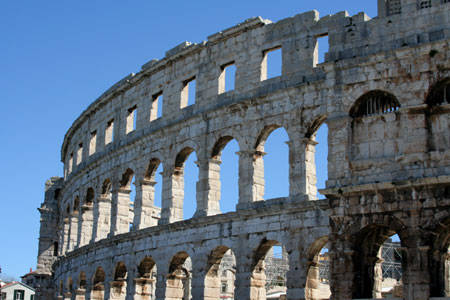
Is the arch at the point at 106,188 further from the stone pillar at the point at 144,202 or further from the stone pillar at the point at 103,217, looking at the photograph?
the stone pillar at the point at 144,202

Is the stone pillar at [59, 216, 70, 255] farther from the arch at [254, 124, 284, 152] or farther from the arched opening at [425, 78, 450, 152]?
the arched opening at [425, 78, 450, 152]

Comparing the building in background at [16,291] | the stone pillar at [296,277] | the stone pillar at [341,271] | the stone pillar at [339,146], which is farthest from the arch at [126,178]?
the building in background at [16,291]

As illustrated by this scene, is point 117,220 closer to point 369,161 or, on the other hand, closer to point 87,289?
point 87,289

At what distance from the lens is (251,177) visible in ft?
71.5

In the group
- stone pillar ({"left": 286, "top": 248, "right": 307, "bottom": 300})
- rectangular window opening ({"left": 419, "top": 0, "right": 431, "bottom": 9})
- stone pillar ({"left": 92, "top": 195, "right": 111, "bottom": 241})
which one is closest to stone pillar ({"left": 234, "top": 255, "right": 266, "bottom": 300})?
stone pillar ({"left": 286, "top": 248, "right": 307, "bottom": 300})

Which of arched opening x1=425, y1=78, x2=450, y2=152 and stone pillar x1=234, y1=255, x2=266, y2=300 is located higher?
arched opening x1=425, y1=78, x2=450, y2=152

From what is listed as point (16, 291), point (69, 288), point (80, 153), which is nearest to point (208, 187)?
point (69, 288)

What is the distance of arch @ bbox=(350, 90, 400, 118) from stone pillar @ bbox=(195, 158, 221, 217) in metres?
6.59

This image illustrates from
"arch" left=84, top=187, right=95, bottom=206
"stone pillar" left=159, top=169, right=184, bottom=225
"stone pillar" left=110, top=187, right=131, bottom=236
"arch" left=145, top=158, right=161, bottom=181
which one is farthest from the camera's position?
"arch" left=84, top=187, right=95, bottom=206

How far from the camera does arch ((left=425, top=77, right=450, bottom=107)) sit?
1669 centimetres

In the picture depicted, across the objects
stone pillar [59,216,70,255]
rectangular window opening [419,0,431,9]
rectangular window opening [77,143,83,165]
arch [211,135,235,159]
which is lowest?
stone pillar [59,216,70,255]

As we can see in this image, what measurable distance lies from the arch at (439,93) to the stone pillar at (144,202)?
1202 centimetres

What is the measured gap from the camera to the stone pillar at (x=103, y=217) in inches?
1128

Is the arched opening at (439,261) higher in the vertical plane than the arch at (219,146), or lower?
lower
